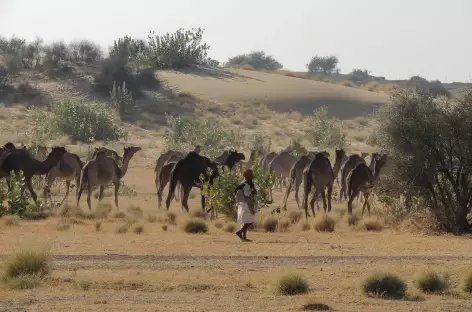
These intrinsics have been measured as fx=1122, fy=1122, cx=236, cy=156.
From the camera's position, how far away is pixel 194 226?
82.6 feet

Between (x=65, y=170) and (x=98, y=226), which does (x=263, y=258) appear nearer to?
(x=98, y=226)

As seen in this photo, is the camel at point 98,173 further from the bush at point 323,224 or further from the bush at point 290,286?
the bush at point 290,286

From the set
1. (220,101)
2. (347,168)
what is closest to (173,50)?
(220,101)

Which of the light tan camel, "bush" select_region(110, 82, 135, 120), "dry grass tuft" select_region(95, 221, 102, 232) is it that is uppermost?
"bush" select_region(110, 82, 135, 120)

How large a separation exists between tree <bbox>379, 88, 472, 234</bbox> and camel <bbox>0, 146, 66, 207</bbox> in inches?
392

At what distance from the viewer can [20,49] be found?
92000mm

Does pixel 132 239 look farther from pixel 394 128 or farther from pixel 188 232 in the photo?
pixel 394 128

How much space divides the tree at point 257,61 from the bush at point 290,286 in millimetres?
148077

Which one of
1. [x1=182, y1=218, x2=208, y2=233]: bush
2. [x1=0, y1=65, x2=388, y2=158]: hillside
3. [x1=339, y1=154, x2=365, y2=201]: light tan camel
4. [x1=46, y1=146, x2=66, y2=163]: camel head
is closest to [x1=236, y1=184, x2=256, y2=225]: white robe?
[x1=182, y1=218, x2=208, y2=233]: bush

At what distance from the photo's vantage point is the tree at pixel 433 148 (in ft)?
84.6

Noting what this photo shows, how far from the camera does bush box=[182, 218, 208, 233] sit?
25188mm

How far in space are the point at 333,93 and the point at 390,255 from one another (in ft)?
240

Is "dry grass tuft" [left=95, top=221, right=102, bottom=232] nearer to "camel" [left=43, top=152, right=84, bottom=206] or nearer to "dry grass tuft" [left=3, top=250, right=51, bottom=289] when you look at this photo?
"camel" [left=43, top=152, right=84, bottom=206]

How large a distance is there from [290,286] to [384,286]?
4.15ft
